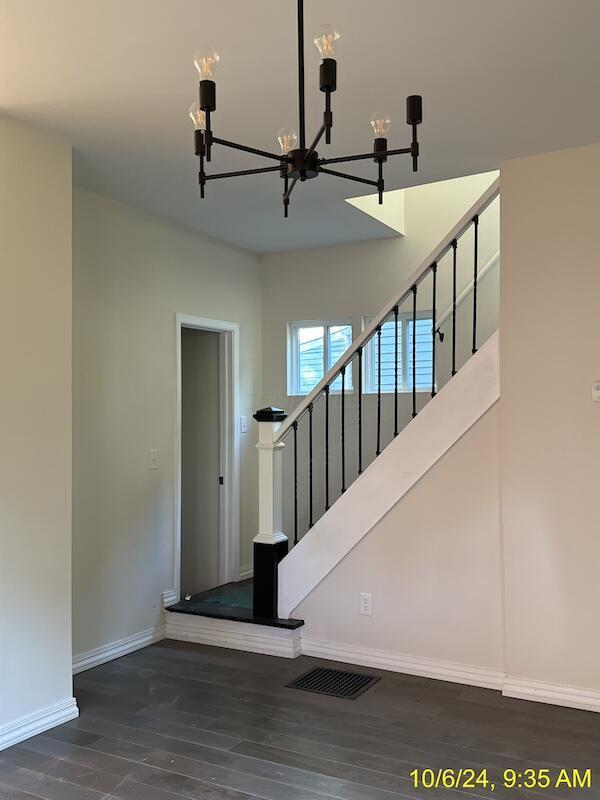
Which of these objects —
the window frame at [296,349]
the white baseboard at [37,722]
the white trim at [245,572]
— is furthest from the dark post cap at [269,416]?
the white baseboard at [37,722]

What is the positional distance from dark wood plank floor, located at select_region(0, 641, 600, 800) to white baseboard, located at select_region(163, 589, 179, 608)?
29.2 inches

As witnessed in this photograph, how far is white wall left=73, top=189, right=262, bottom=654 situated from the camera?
162 inches

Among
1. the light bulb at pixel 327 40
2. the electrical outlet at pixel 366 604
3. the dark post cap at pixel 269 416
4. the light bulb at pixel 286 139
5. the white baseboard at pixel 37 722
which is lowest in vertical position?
the white baseboard at pixel 37 722

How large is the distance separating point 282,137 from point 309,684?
9.28ft

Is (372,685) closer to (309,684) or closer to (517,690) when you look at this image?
(309,684)

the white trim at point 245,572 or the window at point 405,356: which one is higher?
the window at point 405,356

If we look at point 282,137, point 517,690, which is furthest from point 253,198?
point 517,690

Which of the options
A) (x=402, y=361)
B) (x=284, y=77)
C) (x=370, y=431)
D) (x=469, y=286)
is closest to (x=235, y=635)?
(x=370, y=431)

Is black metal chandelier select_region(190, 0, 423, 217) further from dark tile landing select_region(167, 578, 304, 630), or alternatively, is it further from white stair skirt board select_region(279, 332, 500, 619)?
dark tile landing select_region(167, 578, 304, 630)

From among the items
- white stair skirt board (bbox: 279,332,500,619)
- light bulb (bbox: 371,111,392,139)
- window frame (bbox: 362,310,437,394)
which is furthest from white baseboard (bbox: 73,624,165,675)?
light bulb (bbox: 371,111,392,139)

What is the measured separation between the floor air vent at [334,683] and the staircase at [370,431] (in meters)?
0.33

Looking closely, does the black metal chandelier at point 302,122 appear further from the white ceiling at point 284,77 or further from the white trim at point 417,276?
the white trim at point 417,276

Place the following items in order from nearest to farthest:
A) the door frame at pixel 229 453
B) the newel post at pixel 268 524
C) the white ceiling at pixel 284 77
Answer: the white ceiling at pixel 284 77 → the newel post at pixel 268 524 → the door frame at pixel 229 453

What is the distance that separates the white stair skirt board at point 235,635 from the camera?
4262mm
